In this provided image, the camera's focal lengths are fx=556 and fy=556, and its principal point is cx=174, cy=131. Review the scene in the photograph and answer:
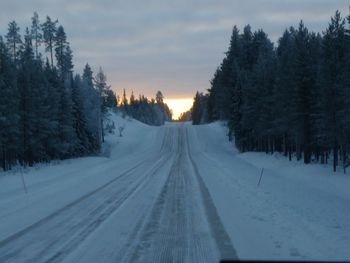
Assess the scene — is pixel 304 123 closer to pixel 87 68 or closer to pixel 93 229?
pixel 93 229

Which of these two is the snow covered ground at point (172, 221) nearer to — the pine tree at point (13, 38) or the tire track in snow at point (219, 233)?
the tire track in snow at point (219, 233)

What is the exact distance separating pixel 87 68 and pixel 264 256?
120 metres

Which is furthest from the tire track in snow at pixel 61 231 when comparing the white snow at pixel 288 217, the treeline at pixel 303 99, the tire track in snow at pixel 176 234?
the treeline at pixel 303 99

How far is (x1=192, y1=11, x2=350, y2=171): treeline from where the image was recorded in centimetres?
3581

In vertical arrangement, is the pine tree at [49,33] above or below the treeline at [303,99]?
above

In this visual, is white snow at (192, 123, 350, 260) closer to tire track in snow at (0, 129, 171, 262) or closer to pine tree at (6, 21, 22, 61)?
tire track in snow at (0, 129, 171, 262)

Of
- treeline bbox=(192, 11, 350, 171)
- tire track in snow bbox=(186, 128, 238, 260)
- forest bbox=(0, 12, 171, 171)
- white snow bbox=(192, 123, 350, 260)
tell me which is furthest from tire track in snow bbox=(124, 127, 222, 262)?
forest bbox=(0, 12, 171, 171)

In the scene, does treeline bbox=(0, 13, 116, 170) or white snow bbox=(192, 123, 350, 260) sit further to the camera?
treeline bbox=(0, 13, 116, 170)

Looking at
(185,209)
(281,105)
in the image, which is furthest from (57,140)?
(185,209)

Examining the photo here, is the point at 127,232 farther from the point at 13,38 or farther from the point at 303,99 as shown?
the point at 13,38

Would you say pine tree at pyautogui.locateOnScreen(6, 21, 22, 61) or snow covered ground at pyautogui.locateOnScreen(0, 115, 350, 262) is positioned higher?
pine tree at pyautogui.locateOnScreen(6, 21, 22, 61)

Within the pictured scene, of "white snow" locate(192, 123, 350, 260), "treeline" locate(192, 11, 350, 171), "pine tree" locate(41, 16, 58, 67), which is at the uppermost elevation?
"pine tree" locate(41, 16, 58, 67)

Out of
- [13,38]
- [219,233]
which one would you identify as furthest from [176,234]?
[13,38]

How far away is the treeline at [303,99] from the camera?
Answer: 35812 mm
